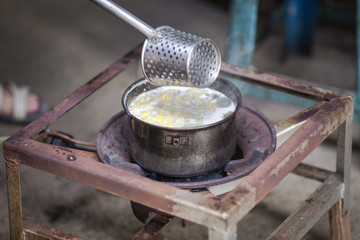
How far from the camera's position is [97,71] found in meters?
3.96

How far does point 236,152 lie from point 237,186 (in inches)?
21.6

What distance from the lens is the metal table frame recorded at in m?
1.51

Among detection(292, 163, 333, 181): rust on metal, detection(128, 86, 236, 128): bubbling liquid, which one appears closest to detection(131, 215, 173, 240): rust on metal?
detection(128, 86, 236, 128): bubbling liquid

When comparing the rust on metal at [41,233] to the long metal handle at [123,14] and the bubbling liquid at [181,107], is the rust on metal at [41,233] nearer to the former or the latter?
the bubbling liquid at [181,107]

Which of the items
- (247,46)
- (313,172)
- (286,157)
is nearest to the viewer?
(286,157)

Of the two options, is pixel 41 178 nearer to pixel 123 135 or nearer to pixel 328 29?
pixel 123 135

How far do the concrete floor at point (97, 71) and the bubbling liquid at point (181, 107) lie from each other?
32.0 inches

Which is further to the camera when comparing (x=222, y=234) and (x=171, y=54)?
(x=171, y=54)

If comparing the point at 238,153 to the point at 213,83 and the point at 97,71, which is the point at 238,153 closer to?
the point at 213,83

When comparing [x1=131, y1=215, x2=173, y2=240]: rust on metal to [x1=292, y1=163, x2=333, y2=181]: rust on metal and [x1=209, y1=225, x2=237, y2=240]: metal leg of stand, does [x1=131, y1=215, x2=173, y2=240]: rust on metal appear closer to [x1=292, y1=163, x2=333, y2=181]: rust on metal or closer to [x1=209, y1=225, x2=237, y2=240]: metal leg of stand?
[x1=209, y1=225, x2=237, y2=240]: metal leg of stand

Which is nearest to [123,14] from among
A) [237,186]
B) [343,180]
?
[237,186]

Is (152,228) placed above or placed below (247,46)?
below

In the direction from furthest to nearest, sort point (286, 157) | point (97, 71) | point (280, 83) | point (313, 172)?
1. point (97, 71)
2. point (313, 172)
3. point (280, 83)
4. point (286, 157)

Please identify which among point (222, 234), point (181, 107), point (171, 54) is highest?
point (171, 54)
